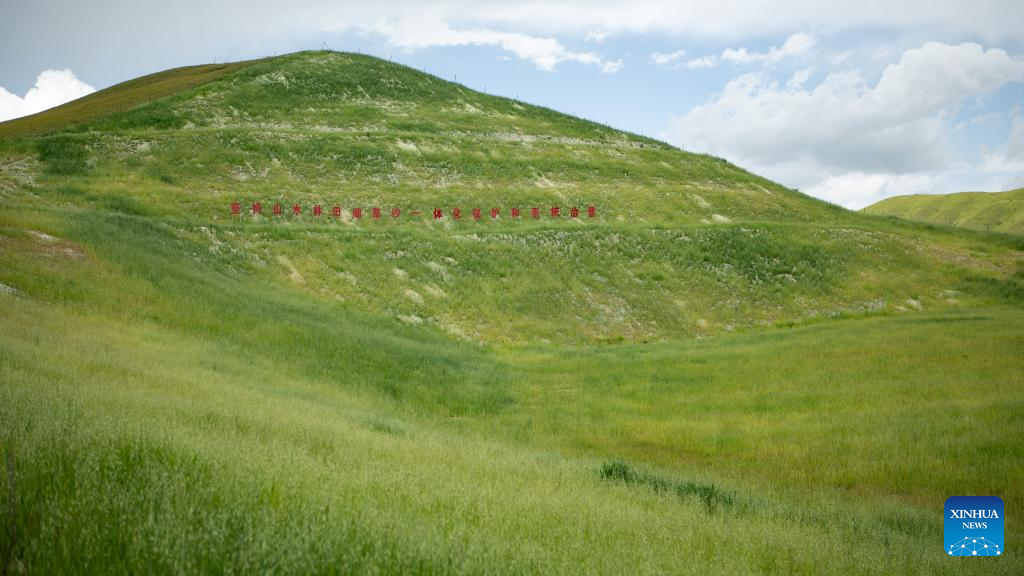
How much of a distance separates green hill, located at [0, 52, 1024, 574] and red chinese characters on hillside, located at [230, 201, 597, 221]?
646mm

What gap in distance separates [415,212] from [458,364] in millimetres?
30436

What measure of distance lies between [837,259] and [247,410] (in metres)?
54.6

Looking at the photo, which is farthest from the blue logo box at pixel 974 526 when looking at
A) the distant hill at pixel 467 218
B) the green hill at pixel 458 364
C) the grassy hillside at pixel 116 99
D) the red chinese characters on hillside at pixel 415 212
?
the grassy hillside at pixel 116 99

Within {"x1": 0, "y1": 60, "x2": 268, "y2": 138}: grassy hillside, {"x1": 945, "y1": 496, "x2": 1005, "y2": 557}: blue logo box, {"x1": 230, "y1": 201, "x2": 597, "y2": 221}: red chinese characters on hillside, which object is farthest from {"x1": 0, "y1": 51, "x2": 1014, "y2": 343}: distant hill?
{"x1": 945, "y1": 496, "x2": 1005, "y2": 557}: blue logo box

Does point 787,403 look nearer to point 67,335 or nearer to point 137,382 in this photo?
point 137,382

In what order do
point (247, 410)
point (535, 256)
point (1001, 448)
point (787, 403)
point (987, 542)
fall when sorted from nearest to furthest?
point (987, 542)
point (247, 410)
point (1001, 448)
point (787, 403)
point (535, 256)

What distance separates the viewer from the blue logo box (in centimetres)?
883

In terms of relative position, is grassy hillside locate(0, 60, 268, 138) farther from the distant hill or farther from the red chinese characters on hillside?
the red chinese characters on hillside

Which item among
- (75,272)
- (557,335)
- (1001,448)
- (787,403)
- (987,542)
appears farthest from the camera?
(557,335)

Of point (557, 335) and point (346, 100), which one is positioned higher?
point (346, 100)

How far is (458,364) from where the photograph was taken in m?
28.2

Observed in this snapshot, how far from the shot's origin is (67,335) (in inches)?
592

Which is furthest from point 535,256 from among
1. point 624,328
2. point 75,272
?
point 75,272

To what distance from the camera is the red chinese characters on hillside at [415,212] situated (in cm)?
5050
